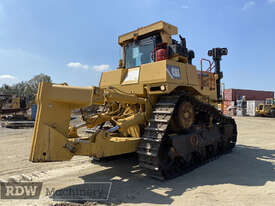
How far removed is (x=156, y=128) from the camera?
450 centimetres

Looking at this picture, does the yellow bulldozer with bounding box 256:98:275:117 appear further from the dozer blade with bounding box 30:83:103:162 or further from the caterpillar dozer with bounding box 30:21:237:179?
the dozer blade with bounding box 30:83:103:162

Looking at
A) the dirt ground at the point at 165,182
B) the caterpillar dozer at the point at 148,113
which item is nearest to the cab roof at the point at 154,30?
the caterpillar dozer at the point at 148,113

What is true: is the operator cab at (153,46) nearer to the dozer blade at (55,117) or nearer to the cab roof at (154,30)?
the cab roof at (154,30)

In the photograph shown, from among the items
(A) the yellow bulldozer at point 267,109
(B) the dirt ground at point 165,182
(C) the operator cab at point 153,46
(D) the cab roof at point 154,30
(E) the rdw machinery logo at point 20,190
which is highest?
(D) the cab roof at point 154,30

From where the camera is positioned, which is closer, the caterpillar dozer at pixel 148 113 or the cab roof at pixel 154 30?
the caterpillar dozer at pixel 148 113

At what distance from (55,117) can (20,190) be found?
1609 mm

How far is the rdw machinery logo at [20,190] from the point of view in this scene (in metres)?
3.72

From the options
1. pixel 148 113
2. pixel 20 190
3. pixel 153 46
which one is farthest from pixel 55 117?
pixel 153 46

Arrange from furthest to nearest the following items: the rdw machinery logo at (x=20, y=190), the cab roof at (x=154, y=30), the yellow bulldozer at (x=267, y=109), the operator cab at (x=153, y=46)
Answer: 1. the yellow bulldozer at (x=267, y=109)
2. the cab roof at (x=154, y=30)
3. the operator cab at (x=153, y=46)
4. the rdw machinery logo at (x=20, y=190)

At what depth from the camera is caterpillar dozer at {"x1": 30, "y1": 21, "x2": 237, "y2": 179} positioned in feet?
12.5

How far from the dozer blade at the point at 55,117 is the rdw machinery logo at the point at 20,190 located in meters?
0.77

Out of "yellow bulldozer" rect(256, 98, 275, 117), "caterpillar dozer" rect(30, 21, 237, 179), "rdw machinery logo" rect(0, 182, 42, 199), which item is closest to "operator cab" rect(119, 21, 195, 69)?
"caterpillar dozer" rect(30, 21, 237, 179)

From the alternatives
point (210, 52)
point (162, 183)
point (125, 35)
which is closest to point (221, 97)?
point (210, 52)

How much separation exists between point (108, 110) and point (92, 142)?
2.13 meters
